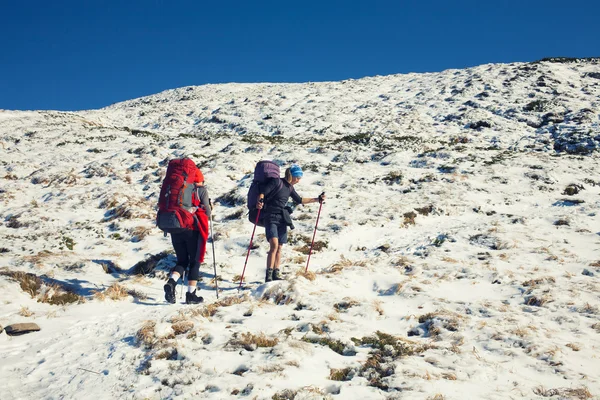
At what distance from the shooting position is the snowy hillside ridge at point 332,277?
413 cm

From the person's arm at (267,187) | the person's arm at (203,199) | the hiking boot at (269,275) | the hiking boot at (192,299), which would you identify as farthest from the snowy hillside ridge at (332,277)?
the person's arm at (267,187)

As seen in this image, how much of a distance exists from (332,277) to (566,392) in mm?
4324

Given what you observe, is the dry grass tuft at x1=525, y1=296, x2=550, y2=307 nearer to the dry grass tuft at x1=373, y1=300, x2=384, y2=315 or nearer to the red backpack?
the dry grass tuft at x1=373, y1=300, x2=384, y2=315

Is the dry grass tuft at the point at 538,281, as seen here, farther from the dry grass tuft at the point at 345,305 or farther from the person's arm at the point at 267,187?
the person's arm at the point at 267,187

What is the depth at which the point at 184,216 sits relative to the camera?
630cm

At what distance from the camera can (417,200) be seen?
509 inches

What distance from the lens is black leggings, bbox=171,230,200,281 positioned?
664 cm

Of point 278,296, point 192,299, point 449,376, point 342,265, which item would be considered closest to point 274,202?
point 278,296

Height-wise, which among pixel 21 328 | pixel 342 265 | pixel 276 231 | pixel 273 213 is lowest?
pixel 21 328

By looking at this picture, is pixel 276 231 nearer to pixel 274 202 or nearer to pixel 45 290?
pixel 274 202

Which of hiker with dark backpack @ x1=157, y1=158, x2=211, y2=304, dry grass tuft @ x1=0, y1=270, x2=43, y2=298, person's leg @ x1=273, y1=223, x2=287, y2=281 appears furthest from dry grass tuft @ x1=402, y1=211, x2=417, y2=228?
dry grass tuft @ x1=0, y1=270, x2=43, y2=298

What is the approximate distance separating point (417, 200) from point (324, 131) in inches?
648

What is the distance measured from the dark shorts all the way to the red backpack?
5.45ft

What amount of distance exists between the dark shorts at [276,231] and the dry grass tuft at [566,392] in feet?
16.2
